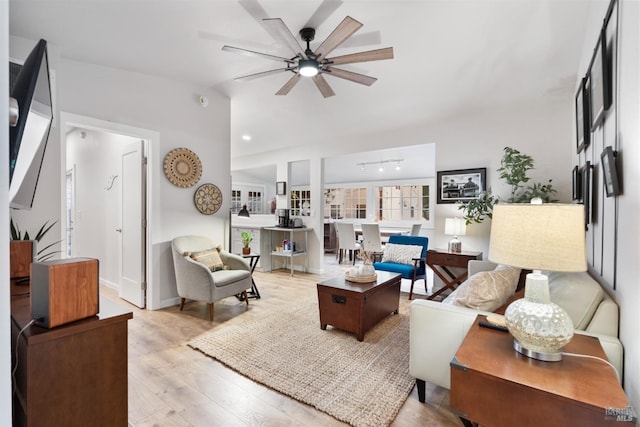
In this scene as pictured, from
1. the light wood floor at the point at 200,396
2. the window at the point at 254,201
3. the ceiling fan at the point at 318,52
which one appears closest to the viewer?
the light wood floor at the point at 200,396

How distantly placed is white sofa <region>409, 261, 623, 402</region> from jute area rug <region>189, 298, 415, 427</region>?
0.99ft

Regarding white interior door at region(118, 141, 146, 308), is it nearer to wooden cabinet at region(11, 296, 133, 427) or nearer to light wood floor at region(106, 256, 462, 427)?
light wood floor at region(106, 256, 462, 427)

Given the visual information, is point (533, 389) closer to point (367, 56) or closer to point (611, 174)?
point (611, 174)

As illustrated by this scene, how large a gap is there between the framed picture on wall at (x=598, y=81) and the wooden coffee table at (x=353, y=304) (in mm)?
2021

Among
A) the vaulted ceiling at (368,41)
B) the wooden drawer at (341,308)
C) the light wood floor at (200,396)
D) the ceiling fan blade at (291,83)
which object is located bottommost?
the light wood floor at (200,396)

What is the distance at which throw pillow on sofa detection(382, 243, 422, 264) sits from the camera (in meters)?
4.19

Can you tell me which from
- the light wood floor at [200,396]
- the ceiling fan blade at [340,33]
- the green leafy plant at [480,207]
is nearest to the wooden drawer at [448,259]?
the green leafy plant at [480,207]

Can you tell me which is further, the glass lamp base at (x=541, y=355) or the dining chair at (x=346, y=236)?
the dining chair at (x=346, y=236)

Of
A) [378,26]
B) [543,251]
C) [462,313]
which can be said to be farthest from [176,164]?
[543,251]

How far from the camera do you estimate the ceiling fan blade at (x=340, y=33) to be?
6.15 feet

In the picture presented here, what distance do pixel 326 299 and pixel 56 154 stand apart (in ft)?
9.13

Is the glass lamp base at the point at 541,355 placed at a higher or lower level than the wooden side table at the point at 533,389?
higher

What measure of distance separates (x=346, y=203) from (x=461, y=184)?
503 cm

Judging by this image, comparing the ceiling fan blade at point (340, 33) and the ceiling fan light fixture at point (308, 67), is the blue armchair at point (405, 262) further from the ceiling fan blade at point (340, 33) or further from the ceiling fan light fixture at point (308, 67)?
the ceiling fan blade at point (340, 33)
